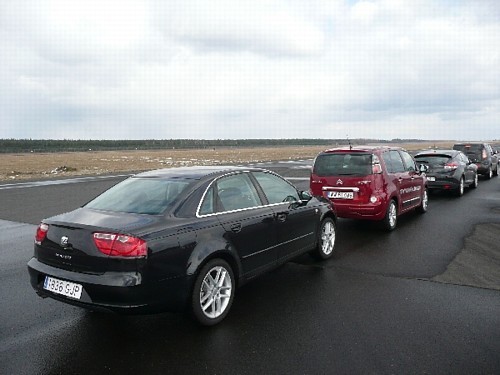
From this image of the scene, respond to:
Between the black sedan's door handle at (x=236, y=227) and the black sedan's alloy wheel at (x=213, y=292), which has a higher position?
the black sedan's door handle at (x=236, y=227)

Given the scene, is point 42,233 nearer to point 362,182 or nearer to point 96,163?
point 362,182

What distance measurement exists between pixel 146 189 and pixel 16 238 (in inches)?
200

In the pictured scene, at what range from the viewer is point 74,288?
12.1 ft

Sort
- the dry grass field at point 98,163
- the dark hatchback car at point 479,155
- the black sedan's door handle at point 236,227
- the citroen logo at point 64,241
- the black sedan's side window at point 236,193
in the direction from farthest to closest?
the dry grass field at point 98,163, the dark hatchback car at point 479,155, the black sedan's side window at point 236,193, the black sedan's door handle at point 236,227, the citroen logo at point 64,241

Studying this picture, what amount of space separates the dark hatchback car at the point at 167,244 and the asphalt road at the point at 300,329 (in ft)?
1.25

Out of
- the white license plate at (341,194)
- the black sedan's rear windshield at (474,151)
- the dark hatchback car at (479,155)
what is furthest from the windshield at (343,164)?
the black sedan's rear windshield at (474,151)

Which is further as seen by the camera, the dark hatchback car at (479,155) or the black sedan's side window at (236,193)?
the dark hatchback car at (479,155)

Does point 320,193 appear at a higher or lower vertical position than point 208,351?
higher

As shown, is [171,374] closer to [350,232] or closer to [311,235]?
[311,235]

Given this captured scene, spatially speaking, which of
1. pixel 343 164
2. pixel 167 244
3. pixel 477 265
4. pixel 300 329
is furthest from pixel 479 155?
pixel 167 244

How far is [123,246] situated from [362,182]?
5.36m

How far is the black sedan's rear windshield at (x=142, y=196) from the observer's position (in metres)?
4.15

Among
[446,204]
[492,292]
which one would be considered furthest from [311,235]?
[446,204]

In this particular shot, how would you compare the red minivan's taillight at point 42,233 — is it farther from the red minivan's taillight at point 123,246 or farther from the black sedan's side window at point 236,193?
the black sedan's side window at point 236,193
